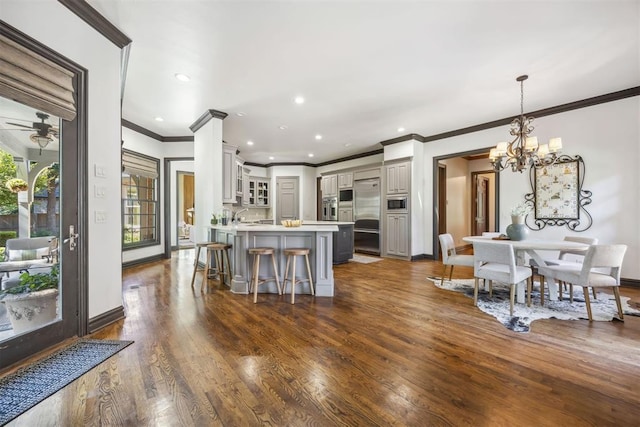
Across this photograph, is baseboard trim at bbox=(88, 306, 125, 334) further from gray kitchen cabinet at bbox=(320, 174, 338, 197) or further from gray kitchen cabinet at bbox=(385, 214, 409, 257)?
gray kitchen cabinet at bbox=(320, 174, 338, 197)

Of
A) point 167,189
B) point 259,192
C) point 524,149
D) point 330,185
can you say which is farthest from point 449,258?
point 259,192

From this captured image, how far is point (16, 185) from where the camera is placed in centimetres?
200

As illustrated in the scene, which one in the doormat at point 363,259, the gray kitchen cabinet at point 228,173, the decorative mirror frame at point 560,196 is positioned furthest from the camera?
the doormat at point 363,259

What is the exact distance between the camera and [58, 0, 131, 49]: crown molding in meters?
2.18

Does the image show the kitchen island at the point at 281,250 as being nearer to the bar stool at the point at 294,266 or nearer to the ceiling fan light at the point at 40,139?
the bar stool at the point at 294,266

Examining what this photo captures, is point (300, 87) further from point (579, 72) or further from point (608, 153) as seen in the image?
point (608, 153)

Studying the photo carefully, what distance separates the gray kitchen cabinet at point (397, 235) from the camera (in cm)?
607

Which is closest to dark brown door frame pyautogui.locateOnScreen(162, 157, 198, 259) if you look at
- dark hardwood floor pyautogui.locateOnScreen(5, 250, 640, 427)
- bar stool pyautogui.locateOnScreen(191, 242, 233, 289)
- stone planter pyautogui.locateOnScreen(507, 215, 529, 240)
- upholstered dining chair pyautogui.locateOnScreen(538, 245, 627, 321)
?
bar stool pyautogui.locateOnScreen(191, 242, 233, 289)

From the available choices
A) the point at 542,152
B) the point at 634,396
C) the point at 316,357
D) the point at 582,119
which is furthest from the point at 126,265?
the point at 582,119

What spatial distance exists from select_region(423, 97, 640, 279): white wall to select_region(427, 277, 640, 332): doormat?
40.0 inches

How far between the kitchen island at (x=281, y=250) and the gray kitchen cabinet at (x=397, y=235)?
302 centimetres

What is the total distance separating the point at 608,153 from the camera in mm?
3982

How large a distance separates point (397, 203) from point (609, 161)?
3.46 m

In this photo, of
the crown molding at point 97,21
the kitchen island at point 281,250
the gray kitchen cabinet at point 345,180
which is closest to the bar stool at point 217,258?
the kitchen island at point 281,250
